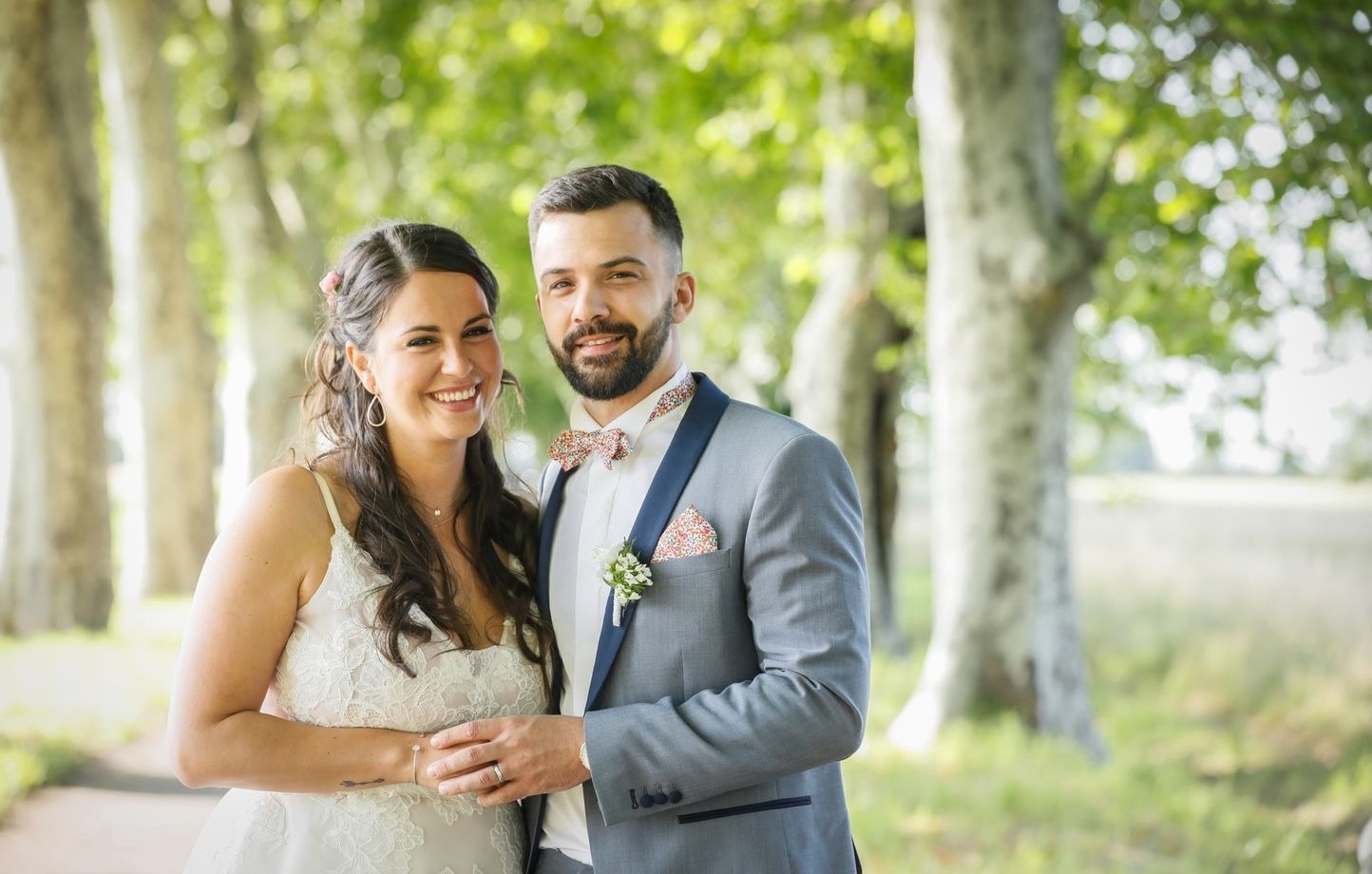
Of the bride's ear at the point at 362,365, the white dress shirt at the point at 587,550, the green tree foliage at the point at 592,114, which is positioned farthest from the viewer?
the green tree foliage at the point at 592,114

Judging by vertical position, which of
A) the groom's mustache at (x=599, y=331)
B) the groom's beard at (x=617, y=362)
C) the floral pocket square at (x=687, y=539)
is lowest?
the floral pocket square at (x=687, y=539)

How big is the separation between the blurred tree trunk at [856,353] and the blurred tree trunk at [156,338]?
498 cm

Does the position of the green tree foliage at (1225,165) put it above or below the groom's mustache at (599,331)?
above

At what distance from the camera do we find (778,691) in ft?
7.20

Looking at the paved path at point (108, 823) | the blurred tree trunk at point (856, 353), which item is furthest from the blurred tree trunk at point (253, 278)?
the paved path at point (108, 823)

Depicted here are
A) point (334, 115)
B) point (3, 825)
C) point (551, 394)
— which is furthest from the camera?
point (551, 394)

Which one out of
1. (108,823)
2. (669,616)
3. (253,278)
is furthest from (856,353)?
(669,616)

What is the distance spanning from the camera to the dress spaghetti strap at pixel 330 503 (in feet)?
8.44

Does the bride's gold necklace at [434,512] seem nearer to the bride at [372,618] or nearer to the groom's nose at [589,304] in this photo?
the bride at [372,618]

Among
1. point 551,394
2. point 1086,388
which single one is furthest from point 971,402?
point 551,394

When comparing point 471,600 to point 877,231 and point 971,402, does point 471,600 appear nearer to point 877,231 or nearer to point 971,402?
point 971,402

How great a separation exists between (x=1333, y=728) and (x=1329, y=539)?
8.96 ft

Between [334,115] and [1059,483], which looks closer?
[1059,483]

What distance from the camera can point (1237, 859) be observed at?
566 cm
